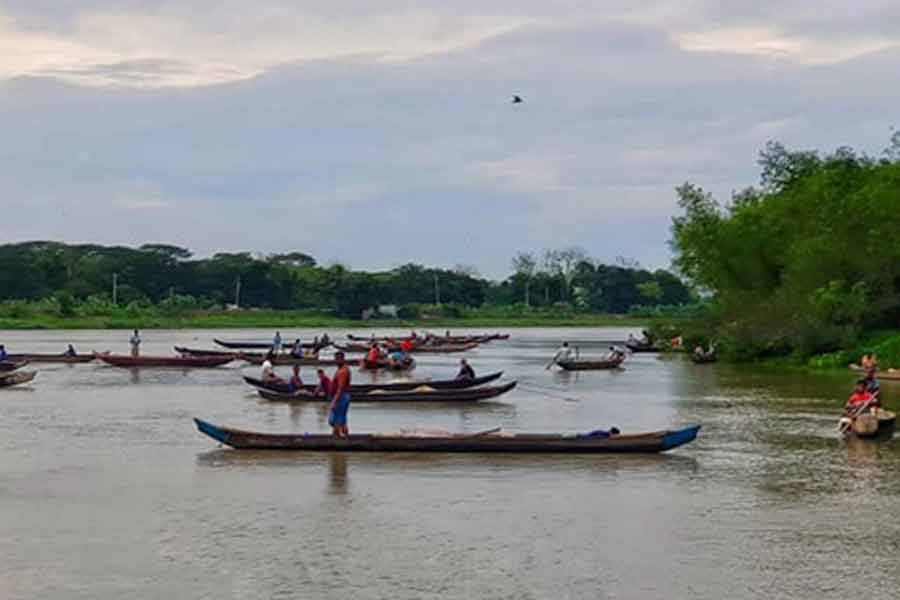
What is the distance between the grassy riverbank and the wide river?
91545 mm

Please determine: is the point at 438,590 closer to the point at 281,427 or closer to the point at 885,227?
the point at 281,427

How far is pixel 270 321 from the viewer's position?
133 metres

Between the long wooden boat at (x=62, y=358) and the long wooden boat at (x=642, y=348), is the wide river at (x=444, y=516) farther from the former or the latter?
the long wooden boat at (x=642, y=348)

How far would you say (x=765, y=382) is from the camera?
46.9 m

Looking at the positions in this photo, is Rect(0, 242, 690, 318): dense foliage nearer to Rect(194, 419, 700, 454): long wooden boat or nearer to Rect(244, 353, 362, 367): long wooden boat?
Rect(244, 353, 362, 367): long wooden boat

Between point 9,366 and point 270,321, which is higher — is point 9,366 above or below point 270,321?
below

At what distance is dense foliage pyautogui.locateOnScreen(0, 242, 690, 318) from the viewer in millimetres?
135500

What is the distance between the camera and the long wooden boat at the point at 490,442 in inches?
916

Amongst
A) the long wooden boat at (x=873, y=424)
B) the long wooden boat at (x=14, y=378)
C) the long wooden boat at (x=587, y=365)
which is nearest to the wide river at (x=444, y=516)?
the long wooden boat at (x=873, y=424)

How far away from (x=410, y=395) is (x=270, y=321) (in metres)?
98.4

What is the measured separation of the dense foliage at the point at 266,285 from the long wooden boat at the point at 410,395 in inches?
3657

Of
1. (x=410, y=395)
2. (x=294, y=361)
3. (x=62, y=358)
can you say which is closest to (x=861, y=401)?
(x=410, y=395)

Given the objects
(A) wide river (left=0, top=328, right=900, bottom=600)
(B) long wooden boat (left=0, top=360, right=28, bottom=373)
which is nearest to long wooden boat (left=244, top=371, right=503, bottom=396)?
(A) wide river (left=0, top=328, right=900, bottom=600)

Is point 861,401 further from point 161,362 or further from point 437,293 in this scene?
point 437,293
